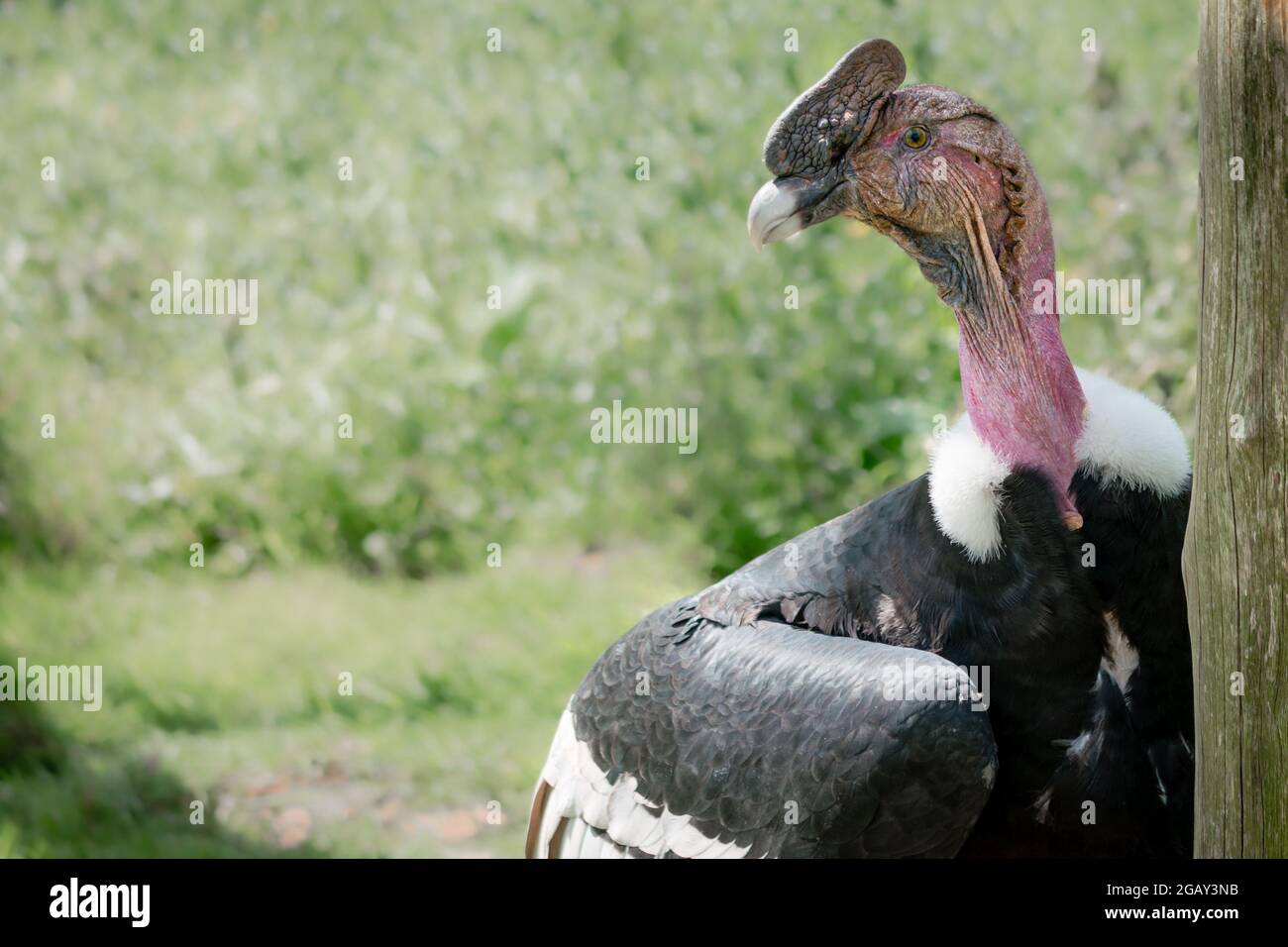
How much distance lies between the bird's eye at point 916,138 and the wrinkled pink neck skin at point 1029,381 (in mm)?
341

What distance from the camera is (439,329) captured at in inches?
307

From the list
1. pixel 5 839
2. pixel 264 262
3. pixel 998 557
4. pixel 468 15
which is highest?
pixel 468 15

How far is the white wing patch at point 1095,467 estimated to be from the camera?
140 inches

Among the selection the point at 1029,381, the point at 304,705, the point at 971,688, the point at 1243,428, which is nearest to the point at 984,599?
the point at 971,688

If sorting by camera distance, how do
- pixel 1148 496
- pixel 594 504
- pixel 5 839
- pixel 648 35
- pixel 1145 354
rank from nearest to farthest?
pixel 1148 496 < pixel 5 839 < pixel 1145 354 < pixel 594 504 < pixel 648 35

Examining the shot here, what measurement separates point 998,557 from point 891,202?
0.94 metres

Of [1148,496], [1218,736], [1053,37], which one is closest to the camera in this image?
[1218,736]

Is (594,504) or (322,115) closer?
(594,504)

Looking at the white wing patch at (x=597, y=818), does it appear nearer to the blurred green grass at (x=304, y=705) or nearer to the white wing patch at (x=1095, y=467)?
the white wing patch at (x=1095, y=467)

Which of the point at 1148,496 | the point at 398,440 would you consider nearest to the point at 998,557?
the point at 1148,496

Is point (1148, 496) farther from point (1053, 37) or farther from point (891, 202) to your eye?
point (1053, 37)

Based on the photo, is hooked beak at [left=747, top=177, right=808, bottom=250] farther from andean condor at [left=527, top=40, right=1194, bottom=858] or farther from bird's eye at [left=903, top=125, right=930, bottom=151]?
bird's eye at [left=903, top=125, right=930, bottom=151]

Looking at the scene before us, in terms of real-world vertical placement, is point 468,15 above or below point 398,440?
above

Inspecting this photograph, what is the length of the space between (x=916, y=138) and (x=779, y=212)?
0.39 meters
